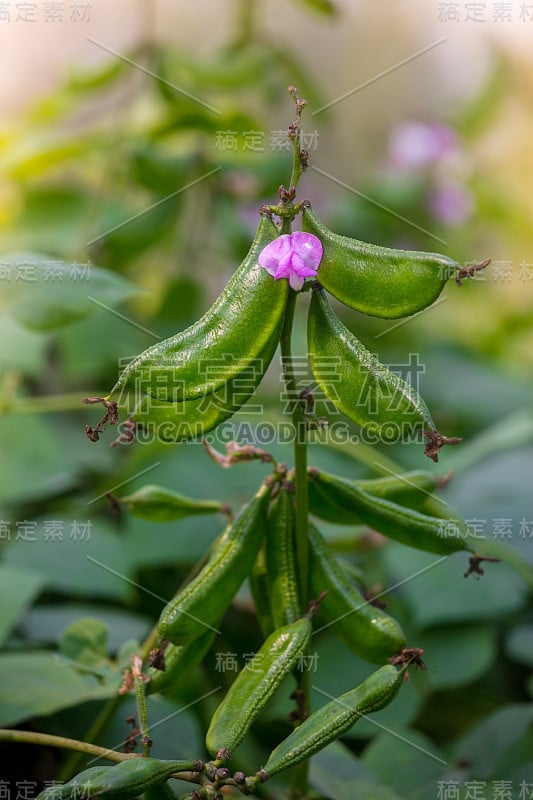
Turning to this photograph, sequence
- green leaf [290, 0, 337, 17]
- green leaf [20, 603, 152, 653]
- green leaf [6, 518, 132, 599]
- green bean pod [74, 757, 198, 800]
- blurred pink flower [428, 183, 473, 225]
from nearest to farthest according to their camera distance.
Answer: green bean pod [74, 757, 198, 800]
green leaf [20, 603, 152, 653]
green leaf [6, 518, 132, 599]
green leaf [290, 0, 337, 17]
blurred pink flower [428, 183, 473, 225]

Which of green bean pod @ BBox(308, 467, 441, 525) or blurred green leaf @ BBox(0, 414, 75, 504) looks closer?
green bean pod @ BBox(308, 467, 441, 525)

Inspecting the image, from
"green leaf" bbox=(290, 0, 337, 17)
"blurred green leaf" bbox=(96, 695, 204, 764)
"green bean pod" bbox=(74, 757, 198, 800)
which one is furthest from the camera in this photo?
"green leaf" bbox=(290, 0, 337, 17)

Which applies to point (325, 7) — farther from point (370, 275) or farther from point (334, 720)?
point (334, 720)

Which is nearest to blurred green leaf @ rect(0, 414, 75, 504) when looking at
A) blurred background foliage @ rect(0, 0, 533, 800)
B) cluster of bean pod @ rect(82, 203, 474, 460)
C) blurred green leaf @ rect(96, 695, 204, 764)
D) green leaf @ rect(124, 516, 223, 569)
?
blurred background foliage @ rect(0, 0, 533, 800)

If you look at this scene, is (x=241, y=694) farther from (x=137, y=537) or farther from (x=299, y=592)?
(x=137, y=537)

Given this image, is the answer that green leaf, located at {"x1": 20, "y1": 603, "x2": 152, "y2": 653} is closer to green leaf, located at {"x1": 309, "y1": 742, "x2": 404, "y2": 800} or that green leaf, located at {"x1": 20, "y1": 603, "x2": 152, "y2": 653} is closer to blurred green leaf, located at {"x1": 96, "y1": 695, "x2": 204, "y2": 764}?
blurred green leaf, located at {"x1": 96, "y1": 695, "x2": 204, "y2": 764}

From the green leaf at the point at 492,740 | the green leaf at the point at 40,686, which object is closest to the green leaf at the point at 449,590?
the green leaf at the point at 492,740

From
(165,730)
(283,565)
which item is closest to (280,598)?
(283,565)
